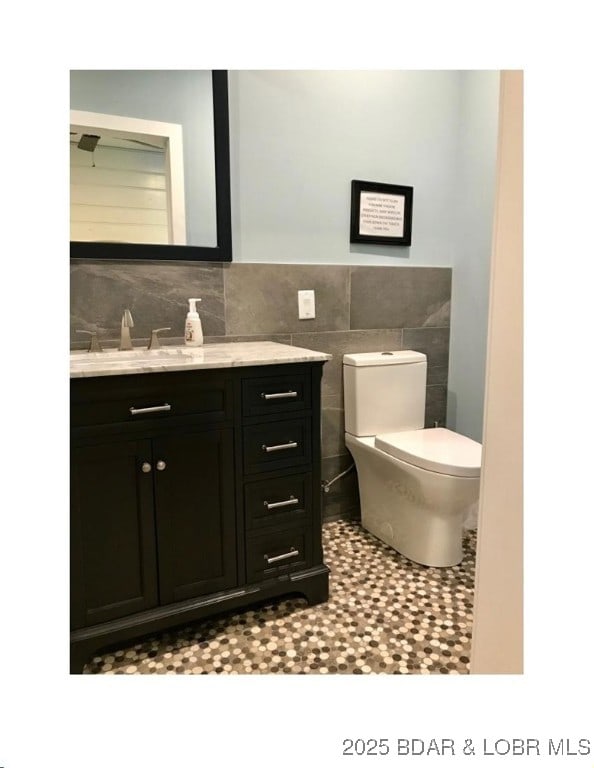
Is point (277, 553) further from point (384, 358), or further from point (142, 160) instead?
point (142, 160)

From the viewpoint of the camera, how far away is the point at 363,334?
2.42 metres

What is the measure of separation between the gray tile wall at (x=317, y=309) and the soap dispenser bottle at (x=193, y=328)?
0.09 metres

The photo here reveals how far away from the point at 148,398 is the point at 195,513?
40cm

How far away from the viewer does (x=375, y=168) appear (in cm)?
233

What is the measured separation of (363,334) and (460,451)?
2.33 ft

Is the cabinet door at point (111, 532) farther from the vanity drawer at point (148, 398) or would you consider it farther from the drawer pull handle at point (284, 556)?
the drawer pull handle at point (284, 556)

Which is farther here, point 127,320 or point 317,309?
point 317,309

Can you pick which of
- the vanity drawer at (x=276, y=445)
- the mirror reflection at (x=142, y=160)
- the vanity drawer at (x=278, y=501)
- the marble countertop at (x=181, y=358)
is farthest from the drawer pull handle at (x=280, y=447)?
the mirror reflection at (x=142, y=160)

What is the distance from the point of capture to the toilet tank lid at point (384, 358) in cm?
228

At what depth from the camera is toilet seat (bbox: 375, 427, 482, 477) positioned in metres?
1.90

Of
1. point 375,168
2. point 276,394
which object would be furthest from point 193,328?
point 375,168

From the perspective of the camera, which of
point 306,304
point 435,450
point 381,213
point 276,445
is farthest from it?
point 381,213

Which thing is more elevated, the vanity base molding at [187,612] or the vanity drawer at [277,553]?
the vanity drawer at [277,553]

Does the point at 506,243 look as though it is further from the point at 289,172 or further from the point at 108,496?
the point at 289,172
